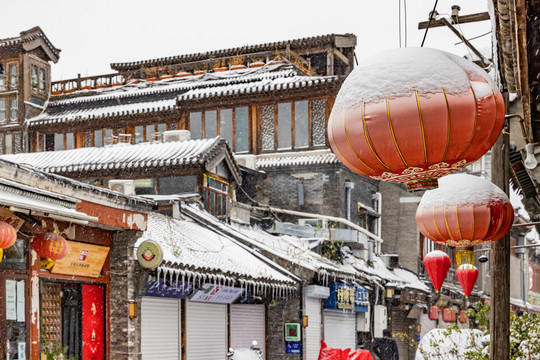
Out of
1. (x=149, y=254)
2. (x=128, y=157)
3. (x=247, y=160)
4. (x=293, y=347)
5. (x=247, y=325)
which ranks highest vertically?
(x=247, y=160)

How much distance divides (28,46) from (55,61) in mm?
1708

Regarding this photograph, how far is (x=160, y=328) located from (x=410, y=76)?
11.0m

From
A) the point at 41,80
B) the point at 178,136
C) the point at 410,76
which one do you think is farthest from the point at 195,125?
the point at 410,76

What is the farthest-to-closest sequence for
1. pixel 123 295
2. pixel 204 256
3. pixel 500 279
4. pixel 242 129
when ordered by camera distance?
pixel 242 129 → pixel 204 256 → pixel 123 295 → pixel 500 279

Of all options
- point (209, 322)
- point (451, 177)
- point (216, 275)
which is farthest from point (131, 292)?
point (451, 177)

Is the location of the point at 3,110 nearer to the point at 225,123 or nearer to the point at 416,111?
the point at 225,123

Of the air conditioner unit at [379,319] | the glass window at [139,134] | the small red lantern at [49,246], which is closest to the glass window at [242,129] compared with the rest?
the glass window at [139,134]

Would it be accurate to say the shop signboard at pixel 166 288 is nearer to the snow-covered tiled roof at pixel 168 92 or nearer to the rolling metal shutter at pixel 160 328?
the rolling metal shutter at pixel 160 328

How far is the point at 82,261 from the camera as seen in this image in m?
13.0

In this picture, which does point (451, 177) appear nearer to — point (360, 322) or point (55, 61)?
point (360, 322)

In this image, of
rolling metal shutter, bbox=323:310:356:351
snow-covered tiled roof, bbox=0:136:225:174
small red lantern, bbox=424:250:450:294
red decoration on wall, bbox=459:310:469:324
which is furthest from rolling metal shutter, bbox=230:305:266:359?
red decoration on wall, bbox=459:310:469:324

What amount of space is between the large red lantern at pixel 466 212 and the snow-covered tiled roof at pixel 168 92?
16.0 meters

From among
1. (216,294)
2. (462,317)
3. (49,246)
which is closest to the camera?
(49,246)

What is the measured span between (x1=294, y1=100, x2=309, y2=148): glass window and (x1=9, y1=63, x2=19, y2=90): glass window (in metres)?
12.1
